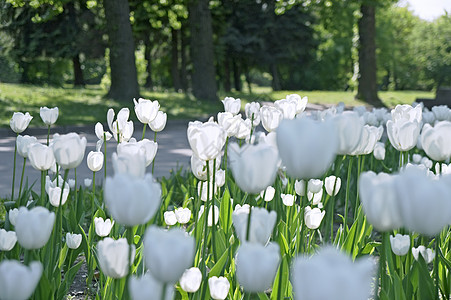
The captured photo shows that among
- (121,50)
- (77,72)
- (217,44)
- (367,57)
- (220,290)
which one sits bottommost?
(220,290)

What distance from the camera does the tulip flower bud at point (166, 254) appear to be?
35.9 inches

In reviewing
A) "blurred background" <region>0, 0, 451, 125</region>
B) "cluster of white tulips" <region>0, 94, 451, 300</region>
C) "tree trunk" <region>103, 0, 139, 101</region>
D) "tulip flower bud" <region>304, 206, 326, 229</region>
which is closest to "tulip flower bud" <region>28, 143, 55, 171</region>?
"cluster of white tulips" <region>0, 94, 451, 300</region>

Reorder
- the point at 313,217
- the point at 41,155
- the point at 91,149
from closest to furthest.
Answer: the point at 41,155
the point at 313,217
the point at 91,149

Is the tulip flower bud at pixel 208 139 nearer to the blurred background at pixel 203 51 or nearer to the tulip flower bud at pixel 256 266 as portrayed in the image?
the tulip flower bud at pixel 256 266

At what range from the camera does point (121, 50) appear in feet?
46.2

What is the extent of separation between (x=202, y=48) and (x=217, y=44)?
10356 mm

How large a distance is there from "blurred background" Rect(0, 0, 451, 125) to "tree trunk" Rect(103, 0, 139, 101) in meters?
0.02

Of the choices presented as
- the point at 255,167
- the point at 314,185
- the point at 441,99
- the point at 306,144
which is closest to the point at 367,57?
the point at 441,99

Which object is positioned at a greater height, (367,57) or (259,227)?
(367,57)

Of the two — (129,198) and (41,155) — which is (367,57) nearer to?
(41,155)

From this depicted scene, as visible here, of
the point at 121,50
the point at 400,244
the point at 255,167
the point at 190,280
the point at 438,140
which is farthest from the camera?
the point at 121,50

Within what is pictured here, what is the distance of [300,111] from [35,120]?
8.63 meters

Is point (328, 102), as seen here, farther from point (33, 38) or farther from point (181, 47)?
point (33, 38)

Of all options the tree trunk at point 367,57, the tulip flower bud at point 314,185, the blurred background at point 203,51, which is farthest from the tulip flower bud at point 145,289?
the tree trunk at point 367,57
